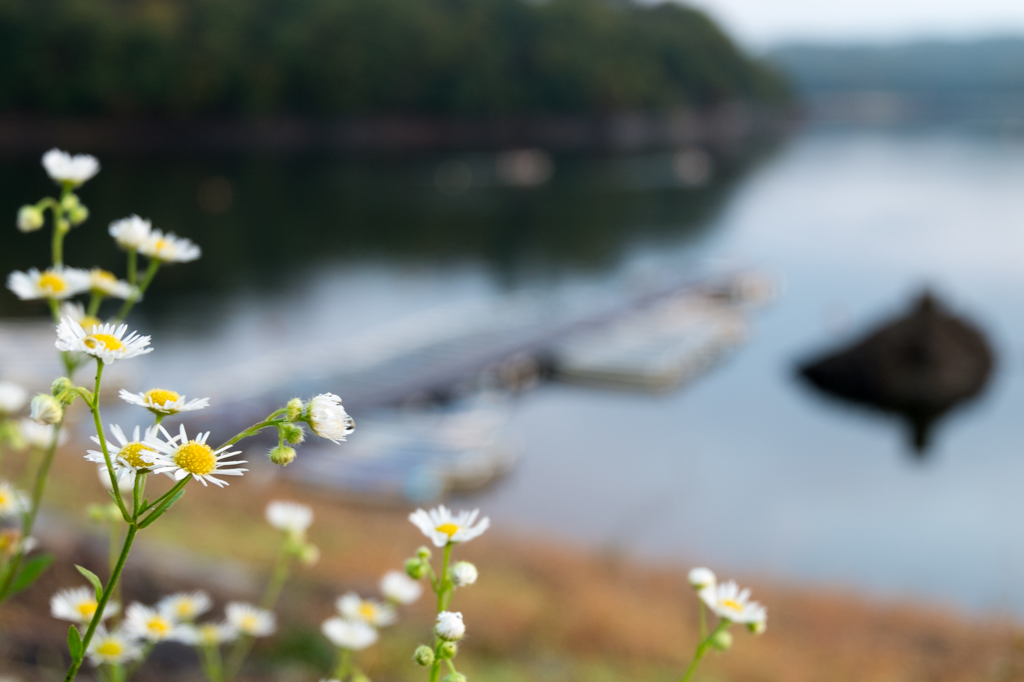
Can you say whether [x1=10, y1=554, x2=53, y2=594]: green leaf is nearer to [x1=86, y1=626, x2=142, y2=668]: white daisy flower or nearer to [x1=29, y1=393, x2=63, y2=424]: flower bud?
[x1=86, y1=626, x2=142, y2=668]: white daisy flower

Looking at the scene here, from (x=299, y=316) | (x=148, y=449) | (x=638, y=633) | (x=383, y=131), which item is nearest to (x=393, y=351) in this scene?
(x=299, y=316)

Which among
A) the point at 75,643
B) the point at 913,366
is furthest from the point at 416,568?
the point at 913,366

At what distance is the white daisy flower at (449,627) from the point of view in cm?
128

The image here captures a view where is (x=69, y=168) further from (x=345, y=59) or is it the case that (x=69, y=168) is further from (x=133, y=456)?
(x=345, y=59)

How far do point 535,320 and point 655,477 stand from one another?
33.7ft

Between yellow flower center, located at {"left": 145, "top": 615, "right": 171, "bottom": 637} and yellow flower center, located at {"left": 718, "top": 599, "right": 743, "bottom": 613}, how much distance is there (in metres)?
1.00

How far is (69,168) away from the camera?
6.16 feet

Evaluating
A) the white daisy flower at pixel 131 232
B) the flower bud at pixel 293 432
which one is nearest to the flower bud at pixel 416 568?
the flower bud at pixel 293 432

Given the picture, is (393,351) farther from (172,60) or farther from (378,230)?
(172,60)

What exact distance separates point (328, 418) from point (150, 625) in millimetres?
924

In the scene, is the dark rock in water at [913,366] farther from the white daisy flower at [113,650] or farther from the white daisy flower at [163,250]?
the white daisy flower at [113,650]

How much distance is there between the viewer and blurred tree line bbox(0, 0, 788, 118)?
71062 millimetres

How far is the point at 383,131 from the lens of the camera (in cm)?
8519

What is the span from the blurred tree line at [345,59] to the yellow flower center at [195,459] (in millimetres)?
77119
